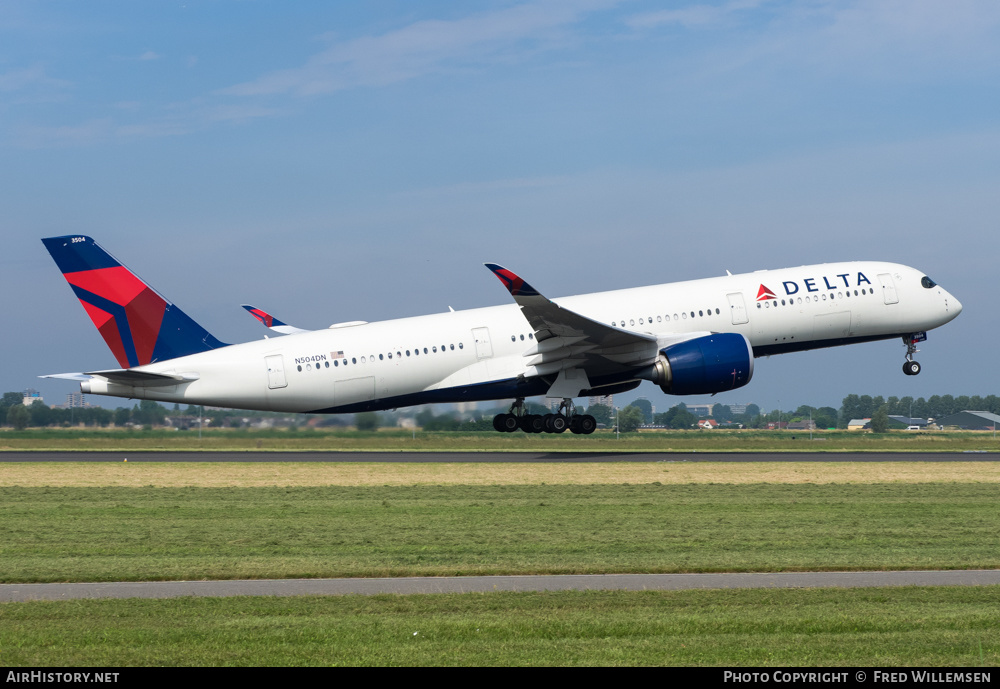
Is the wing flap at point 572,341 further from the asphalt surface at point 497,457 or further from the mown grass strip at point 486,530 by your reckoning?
the mown grass strip at point 486,530

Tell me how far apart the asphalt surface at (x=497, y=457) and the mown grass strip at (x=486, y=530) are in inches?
440

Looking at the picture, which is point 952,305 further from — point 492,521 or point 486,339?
point 492,521

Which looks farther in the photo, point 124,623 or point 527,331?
point 527,331

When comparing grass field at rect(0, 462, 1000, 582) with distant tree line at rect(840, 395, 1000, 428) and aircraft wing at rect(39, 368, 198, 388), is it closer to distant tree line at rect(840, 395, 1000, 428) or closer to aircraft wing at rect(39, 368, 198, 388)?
aircraft wing at rect(39, 368, 198, 388)

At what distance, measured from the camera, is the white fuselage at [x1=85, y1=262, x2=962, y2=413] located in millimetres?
43812

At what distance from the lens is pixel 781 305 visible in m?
45.0

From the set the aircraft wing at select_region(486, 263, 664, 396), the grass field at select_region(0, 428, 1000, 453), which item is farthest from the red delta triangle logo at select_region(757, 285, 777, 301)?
the grass field at select_region(0, 428, 1000, 453)

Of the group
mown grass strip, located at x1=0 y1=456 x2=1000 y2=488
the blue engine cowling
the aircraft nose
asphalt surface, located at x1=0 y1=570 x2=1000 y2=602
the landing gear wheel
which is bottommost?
asphalt surface, located at x1=0 y1=570 x2=1000 y2=602

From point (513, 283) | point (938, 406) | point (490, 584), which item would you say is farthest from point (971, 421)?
point (490, 584)

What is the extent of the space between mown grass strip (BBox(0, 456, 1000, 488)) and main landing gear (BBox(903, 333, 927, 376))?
6786mm

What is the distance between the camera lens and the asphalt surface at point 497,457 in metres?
45.2

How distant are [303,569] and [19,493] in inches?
727
